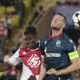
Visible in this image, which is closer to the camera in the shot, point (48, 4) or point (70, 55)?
point (70, 55)

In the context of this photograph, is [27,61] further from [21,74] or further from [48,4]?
[48,4]

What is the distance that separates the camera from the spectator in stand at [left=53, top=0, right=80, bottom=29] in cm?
1780

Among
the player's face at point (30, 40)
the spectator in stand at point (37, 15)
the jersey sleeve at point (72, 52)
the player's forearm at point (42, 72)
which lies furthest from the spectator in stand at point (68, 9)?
the jersey sleeve at point (72, 52)

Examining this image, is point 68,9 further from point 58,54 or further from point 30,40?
point 58,54

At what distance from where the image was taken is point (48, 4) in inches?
850

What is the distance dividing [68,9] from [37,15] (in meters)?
2.35

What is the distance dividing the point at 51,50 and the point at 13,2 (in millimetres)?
13578

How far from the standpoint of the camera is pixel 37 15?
68.0ft

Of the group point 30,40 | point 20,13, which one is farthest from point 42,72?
point 20,13

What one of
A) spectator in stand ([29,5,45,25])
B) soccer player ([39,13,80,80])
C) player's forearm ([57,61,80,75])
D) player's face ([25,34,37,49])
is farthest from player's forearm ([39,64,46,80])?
spectator in stand ([29,5,45,25])

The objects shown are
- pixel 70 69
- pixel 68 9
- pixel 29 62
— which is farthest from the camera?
pixel 68 9

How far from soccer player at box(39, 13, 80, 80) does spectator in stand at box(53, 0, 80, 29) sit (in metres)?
9.99

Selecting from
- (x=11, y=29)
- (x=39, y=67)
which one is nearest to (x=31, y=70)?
(x=39, y=67)

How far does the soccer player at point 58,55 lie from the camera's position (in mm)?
7459
